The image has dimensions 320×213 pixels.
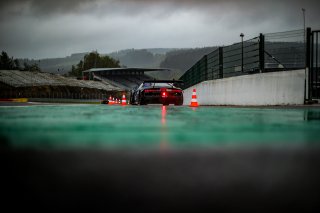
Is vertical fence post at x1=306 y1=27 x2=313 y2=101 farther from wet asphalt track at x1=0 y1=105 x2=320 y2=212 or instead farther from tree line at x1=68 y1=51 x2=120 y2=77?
tree line at x1=68 y1=51 x2=120 y2=77

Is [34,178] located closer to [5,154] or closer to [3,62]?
[5,154]

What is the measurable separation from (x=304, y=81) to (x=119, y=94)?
82.6 metres

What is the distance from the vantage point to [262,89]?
42.5ft

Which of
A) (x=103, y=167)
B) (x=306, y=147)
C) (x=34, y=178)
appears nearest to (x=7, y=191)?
(x=34, y=178)

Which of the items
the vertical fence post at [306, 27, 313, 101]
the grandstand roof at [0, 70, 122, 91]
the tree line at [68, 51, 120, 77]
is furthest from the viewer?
the tree line at [68, 51, 120, 77]

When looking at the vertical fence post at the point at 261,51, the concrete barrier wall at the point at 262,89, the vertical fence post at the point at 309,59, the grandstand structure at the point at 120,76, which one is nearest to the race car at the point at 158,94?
the concrete barrier wall at the point at 262,89

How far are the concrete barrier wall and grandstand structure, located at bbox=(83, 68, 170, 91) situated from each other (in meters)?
83.5

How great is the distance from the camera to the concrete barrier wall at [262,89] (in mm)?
→ 11562

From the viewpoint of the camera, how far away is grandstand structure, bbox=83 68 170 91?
3983 inches

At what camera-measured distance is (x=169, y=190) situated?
54.1 inches

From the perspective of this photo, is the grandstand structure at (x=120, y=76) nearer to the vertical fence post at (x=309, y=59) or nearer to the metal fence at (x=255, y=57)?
the metal fence at (x=255, y=57)

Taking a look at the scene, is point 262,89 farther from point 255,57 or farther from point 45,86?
point 45,86

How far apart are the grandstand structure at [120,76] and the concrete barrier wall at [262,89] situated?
8354 centimetres

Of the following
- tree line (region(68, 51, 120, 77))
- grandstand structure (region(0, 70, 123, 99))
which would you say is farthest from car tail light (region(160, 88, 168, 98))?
tree line (region(68, 51, 120, 77))
